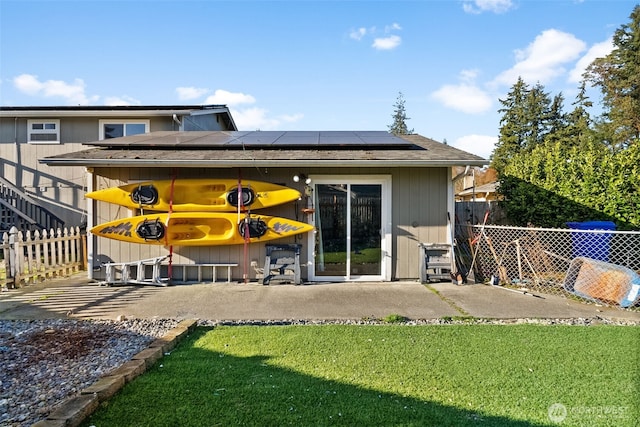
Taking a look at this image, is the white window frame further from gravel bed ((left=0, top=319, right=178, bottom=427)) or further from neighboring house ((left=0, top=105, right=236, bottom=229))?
gravel bed ((left=0, top=319, right=178, bottom=427))

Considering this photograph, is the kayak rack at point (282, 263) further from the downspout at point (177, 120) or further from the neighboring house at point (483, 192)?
the downspout at point (177, 120)

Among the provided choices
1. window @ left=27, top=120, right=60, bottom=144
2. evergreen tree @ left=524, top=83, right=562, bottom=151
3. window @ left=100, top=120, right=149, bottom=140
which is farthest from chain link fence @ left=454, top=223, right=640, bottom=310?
evergreen tree @ left=524, top=83, right=562, bottom=151

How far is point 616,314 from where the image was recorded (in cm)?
534

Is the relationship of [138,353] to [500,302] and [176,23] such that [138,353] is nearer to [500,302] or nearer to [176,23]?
[500,302]

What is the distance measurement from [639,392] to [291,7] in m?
10.3

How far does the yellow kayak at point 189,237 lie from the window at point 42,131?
26.9 feet

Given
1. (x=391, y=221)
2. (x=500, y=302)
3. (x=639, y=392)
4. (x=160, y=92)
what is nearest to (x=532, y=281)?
(x=500, y=302)

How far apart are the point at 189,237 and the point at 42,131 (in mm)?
9907

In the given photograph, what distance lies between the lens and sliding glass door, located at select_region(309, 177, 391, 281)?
25.5 ft

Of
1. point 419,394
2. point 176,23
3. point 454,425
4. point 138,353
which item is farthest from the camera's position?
point 176,23

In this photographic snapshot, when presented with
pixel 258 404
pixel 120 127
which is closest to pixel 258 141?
pixel 258 404

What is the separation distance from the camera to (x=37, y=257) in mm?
7434

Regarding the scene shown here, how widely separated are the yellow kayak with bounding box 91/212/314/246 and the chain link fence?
144 inches

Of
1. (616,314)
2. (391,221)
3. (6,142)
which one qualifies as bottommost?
(616,314)
